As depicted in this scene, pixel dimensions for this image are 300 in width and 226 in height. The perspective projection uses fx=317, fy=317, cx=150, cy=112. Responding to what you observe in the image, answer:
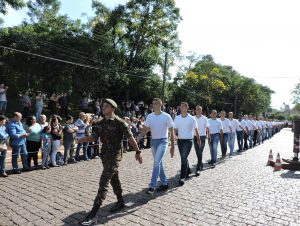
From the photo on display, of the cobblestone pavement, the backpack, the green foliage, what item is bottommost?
the cobblestone pavement

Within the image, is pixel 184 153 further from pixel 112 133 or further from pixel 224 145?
pixel 224 145

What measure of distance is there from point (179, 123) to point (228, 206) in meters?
2.54

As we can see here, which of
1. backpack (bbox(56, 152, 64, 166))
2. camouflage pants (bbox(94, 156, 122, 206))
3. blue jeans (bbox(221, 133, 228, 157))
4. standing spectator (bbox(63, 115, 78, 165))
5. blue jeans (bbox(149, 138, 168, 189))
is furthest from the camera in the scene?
blue jeans (bbox(221, 133, 228, 157))

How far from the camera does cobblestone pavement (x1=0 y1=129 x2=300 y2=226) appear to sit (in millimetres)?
5102

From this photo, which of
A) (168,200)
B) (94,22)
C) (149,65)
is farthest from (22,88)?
(168,200)

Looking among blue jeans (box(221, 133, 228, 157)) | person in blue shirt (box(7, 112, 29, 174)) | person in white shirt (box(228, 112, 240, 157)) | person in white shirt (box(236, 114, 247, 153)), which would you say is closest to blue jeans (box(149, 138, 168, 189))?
person in blue shirt (box(7, 112, 29, 174))

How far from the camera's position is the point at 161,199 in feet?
20.5

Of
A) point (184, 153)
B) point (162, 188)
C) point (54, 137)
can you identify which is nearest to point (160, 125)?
point (184, 153)

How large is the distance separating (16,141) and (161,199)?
5036mm

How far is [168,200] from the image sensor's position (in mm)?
6168

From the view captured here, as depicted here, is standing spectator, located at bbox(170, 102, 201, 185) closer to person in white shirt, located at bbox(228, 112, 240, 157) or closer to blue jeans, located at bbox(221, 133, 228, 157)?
blue jeans, located at bbox(221, 133, 228, 157)

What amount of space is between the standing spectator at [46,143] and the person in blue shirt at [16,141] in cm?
59

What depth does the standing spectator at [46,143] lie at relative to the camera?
32.3ft

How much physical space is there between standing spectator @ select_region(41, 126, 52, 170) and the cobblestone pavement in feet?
1.71
